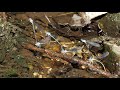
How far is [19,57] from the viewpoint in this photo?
2.81 metres

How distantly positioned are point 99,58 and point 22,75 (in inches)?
32.2

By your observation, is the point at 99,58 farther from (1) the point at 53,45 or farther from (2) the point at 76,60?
(1) the point at 53,45

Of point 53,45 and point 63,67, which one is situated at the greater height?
point 53,45

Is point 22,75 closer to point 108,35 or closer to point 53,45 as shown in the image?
point 53,45

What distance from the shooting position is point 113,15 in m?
3.01

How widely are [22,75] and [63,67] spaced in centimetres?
42
